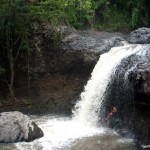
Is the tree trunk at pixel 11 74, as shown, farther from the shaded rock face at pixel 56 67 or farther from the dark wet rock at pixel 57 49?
the dark wet rock at pixel 57 49

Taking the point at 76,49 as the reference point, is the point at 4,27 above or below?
above

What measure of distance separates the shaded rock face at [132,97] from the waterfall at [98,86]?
0.34m

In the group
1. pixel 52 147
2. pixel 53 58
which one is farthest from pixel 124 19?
pixel 52 147

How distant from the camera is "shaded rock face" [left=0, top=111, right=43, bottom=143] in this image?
10.8m

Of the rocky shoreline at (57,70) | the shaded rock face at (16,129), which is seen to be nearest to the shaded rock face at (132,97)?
the rocky shoreline at (57,70)

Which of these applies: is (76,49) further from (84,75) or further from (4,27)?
(4,27)

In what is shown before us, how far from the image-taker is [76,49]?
14.5 m

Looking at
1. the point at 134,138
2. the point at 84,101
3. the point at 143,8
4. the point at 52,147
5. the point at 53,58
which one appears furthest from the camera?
the point at 143,8

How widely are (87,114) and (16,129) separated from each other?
3.06 metres

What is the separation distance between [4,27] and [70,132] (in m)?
4.87

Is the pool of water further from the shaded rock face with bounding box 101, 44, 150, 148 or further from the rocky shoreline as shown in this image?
the rocky shoreline

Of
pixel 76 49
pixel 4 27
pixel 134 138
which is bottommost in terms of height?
pixel 134 138

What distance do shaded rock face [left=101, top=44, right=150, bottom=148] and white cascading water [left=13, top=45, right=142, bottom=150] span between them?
43cm

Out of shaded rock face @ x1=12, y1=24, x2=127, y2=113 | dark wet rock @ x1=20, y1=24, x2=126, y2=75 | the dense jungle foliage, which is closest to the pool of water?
shaded rock face @ x1=12, y1=24, x2=127, y2=113
